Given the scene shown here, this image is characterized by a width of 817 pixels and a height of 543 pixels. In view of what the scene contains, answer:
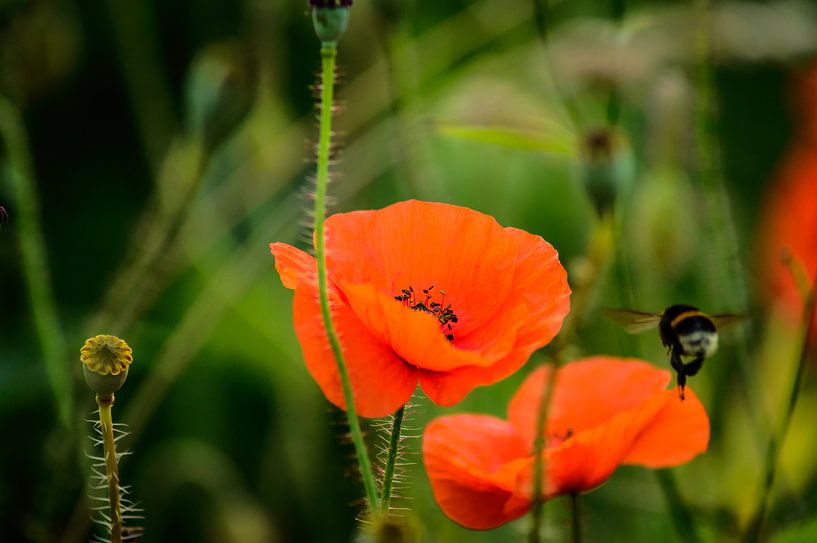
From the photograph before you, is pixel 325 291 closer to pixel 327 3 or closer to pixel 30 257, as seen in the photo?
pixel 327 3

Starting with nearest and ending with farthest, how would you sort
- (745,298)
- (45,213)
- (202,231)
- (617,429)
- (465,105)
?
(617,429) < (745,298) < (465,105) < (202,231) < (45,213)

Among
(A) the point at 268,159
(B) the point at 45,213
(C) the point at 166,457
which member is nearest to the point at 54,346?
(C) the point at 166,457

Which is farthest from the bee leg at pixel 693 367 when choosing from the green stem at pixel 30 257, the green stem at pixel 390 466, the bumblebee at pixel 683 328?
the green stem at pixel 30 257

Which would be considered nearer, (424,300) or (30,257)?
(424,300)

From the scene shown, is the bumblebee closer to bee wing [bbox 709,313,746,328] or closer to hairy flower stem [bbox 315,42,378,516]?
bee wing [bbox 709,313,746,328]

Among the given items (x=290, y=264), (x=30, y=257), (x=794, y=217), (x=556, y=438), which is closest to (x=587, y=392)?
(x=556, y=438)

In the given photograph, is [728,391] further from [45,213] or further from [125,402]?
[45,213]

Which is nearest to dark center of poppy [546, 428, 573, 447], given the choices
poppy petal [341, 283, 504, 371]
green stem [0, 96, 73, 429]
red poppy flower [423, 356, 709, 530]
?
red poppy flower [423, 356, 709, 530]
